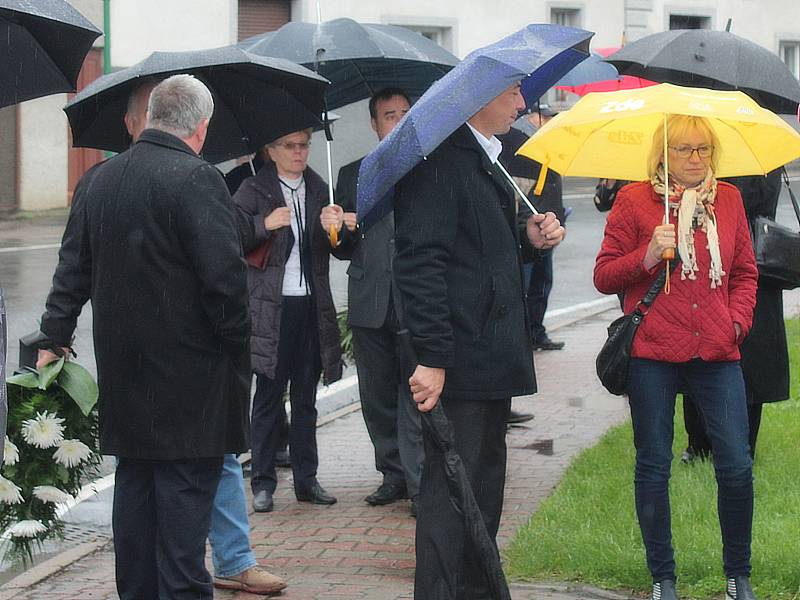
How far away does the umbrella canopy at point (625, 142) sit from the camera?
552 centimetres

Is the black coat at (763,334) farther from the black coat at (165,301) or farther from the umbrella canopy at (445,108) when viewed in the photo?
the black coat at (165,301)

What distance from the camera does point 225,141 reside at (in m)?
6.65

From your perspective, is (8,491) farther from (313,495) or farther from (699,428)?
(699,428)

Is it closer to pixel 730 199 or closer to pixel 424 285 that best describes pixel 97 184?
pixel 424 285

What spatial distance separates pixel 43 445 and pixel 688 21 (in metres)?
33.3

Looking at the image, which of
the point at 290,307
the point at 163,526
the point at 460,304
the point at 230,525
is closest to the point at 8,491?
the point at 163,526

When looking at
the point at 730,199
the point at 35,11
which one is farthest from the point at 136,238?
the point at 730,199

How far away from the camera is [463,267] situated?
15.9 feet

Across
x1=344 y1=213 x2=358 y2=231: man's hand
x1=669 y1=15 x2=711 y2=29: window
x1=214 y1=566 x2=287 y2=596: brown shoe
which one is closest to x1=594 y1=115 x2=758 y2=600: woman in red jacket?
x1=214 y1=566 x2=287 y2=596: brown shoe

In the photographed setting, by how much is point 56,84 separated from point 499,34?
89.5 ft

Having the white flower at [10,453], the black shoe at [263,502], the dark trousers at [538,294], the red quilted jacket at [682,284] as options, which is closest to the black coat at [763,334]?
the red quilted jacket at [682,284]

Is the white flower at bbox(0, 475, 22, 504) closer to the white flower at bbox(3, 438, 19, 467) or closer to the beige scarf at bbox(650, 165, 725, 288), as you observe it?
the white flower at bbox(3, 438, 19, 467)

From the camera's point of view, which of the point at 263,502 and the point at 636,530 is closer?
the point at 636,530

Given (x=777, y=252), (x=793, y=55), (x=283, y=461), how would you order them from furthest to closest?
(x=793, y=55), (x=283, y=461), (x=777, y=252)
